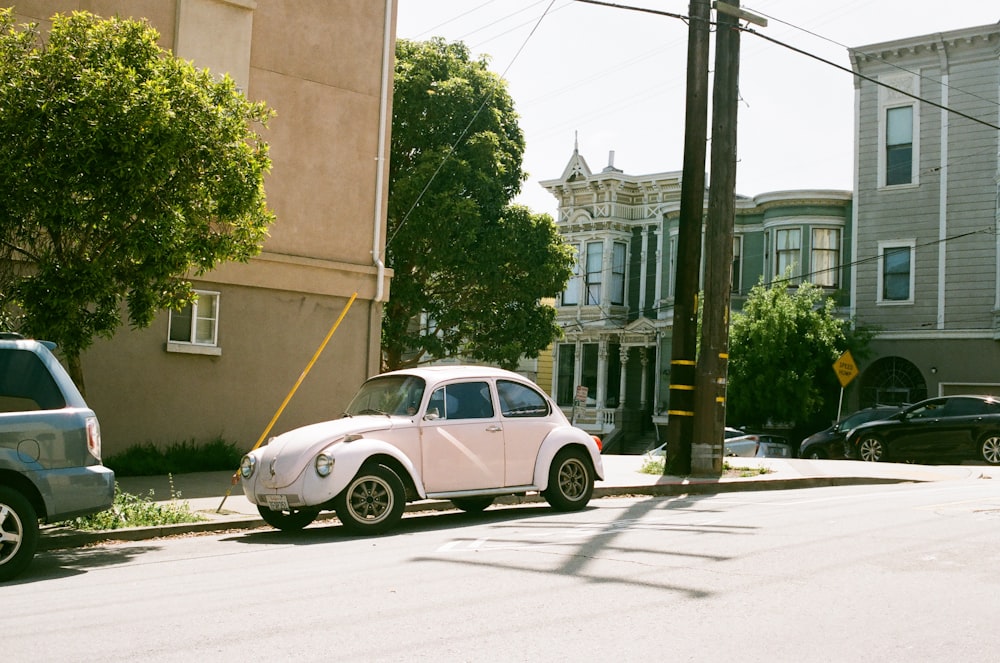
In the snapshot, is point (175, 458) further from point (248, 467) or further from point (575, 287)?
point (575, 287)

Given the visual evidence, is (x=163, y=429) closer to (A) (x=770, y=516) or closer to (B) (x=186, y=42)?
(B) (x=186, y=42)

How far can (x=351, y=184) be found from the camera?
18875mm

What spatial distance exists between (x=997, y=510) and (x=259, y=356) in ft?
36.5

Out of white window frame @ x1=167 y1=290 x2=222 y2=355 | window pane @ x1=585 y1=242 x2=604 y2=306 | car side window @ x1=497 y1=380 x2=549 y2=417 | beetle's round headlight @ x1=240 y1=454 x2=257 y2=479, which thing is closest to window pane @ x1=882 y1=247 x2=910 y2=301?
window pane @ x1=585 y1=242 x2=604 y2=306

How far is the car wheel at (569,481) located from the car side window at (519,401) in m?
0.58

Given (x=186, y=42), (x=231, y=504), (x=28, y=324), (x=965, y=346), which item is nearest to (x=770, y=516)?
(x=231, y=504)

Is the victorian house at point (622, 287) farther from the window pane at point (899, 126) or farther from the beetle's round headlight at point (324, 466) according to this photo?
the beetle's round headlight at point (324, 466)

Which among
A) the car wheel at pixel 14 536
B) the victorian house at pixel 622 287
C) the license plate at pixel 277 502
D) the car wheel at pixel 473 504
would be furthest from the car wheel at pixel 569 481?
the victorian house at pixel 622 287

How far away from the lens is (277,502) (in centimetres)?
1072

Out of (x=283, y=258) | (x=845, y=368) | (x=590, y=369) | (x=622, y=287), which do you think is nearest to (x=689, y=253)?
(x=283, y=258)

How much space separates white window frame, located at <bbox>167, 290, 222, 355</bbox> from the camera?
16781mm

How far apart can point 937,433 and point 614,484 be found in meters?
10.6

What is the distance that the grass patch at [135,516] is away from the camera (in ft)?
35.8

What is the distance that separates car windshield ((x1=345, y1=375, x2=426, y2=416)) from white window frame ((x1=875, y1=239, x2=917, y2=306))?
25480mm
